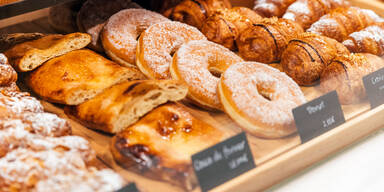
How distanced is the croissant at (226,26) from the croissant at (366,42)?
0.51m

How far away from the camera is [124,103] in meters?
1.42

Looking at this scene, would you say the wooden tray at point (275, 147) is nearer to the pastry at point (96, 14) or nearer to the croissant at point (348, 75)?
the croissant at point (348, 75)

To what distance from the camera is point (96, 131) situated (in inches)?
59.8

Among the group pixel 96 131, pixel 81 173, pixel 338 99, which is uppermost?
pixel 338 99

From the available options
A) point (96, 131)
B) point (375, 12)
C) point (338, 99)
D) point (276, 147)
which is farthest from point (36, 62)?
point (375, 12)

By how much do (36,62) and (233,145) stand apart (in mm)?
927

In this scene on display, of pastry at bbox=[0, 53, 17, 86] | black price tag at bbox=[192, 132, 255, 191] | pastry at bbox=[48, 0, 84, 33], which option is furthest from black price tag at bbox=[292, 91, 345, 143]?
pastry at bbox=[48, 0, 84, 33]

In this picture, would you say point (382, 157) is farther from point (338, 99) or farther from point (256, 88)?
point (256, 88)

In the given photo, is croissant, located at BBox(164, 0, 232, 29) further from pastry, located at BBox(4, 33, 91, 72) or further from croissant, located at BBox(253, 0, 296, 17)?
pastry, located at BBox(4, 33, 91, 72)

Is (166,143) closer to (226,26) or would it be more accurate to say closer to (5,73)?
(5,73)

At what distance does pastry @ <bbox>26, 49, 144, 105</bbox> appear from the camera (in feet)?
5.12

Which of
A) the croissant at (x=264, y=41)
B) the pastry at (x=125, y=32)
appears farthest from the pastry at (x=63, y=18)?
the croissant at (x=264, y=41)

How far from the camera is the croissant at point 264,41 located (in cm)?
197

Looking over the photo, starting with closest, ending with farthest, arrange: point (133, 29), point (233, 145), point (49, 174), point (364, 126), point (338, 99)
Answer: point (49, 174) → point (233, 145) → point (338, 99) → point (364, 126) → point (133, 29)
